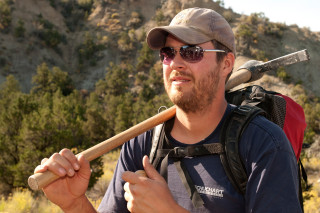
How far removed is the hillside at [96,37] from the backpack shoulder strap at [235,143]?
3742 cm

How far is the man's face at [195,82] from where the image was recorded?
67.2 inches

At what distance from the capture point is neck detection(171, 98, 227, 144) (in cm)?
176

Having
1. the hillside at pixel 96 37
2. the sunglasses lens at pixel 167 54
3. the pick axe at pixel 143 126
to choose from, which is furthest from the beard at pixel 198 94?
the hillside at pixel 96 37

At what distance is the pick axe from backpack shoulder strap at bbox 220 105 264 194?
1.63ft

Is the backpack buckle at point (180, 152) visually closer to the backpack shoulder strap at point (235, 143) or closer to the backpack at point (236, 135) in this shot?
the backpack at point (236, 135)

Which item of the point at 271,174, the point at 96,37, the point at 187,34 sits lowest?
the point at 271,174

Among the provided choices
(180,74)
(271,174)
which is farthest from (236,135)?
(180,74)

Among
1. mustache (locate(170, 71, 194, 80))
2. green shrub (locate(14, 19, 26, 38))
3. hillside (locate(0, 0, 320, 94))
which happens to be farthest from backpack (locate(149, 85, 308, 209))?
green shrub (locate(14, 19, 26, 38))

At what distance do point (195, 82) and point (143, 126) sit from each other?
469 millimetres

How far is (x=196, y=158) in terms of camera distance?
5.43 ft

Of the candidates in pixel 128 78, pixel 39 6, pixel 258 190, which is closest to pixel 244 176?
pixel 258 190

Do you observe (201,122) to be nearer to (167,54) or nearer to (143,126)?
(143,126)

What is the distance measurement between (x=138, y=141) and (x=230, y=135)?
65 cm

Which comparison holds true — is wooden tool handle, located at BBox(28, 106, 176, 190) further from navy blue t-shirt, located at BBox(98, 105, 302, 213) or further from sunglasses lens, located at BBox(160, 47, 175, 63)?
sunglasses lens, located at BBox(160, 47, 175, 63)
